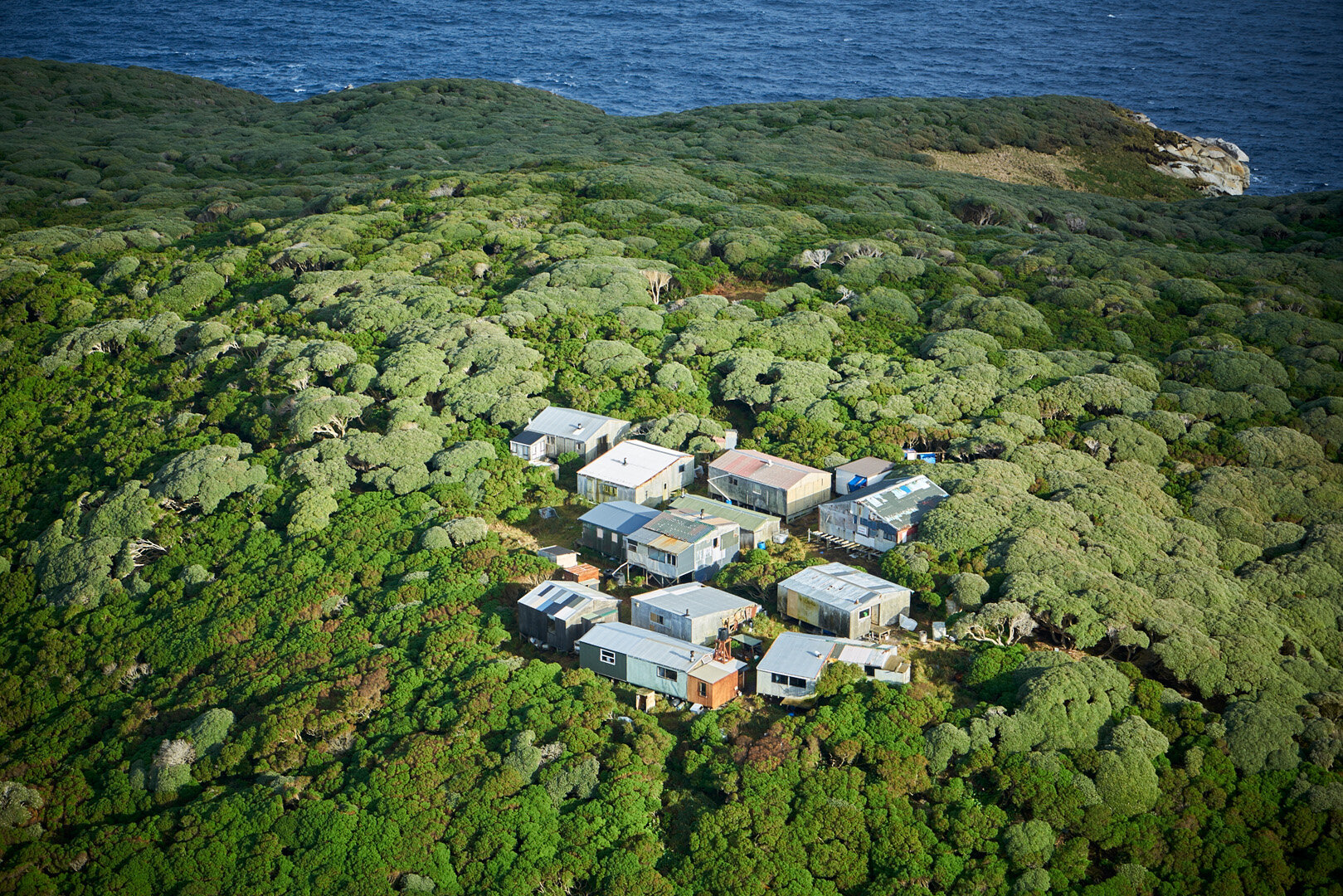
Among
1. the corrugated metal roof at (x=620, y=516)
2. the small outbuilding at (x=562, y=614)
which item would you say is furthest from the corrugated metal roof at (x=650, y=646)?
the corrugated metal roof at (x=620, y=516)

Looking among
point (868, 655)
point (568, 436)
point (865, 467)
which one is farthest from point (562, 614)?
point (865, 467)

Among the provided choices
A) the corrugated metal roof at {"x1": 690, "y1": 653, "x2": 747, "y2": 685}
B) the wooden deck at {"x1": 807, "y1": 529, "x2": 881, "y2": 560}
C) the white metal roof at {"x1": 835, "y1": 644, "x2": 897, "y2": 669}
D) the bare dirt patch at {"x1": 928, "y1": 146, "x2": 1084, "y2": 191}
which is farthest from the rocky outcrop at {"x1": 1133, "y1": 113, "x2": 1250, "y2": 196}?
the corrugated metal roof at {"x1": 690, "y1": 653, "x2": 747, "y2": 685}

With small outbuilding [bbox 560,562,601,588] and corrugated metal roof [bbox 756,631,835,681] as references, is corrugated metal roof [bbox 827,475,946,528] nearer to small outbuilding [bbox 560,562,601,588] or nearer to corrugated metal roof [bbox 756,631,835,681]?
corrugated metal roof [bbox 756,631,835,681]

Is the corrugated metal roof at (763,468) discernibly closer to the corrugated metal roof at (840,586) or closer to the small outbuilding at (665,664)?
the corrugated metal roof at (840,586)

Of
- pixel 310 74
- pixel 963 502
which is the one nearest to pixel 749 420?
pixel 963 502

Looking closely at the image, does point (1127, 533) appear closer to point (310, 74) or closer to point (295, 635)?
point (295, 635)

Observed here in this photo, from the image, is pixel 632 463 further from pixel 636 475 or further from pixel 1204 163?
pixel 1204 163
